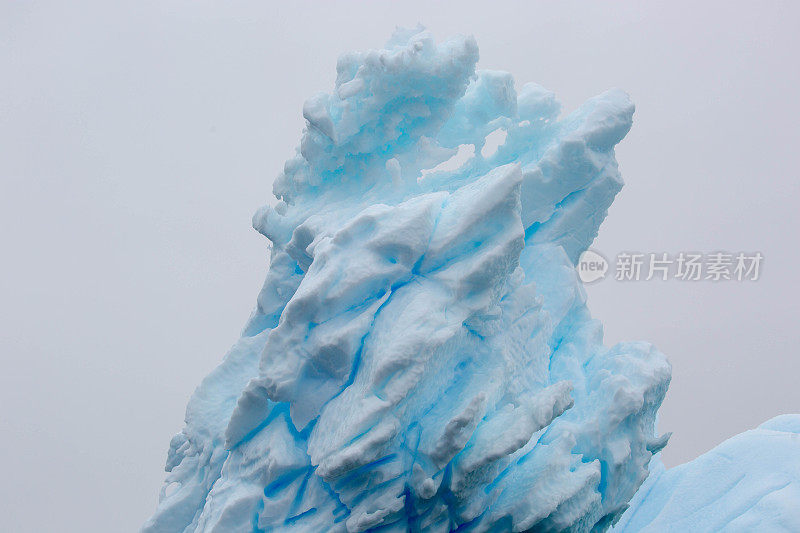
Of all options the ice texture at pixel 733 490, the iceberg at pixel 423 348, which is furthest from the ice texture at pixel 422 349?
the ice texture at pixel 733 490

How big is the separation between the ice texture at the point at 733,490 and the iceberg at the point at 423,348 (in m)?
0.39

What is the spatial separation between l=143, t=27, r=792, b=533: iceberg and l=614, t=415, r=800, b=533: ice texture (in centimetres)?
39

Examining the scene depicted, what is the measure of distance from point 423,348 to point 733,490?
154 cm

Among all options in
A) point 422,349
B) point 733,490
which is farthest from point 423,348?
point 733,490

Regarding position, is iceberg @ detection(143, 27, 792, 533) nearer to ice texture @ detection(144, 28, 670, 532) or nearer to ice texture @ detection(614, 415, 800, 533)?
ice texture @ detection(144, 28, 670, 532)

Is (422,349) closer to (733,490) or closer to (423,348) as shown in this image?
(423,348)

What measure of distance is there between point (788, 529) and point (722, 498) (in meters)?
0.30

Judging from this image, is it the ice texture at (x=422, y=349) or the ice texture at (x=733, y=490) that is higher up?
the ice texture at (x=422, y=349)

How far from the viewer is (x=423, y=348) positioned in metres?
1.89

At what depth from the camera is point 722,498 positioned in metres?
2.65

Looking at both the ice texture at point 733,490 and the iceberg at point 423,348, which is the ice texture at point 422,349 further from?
the ice texture at point 733,490

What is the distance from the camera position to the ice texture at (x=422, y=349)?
196 cm

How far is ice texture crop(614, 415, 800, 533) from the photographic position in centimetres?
244

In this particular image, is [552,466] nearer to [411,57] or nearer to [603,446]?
[603,446]
